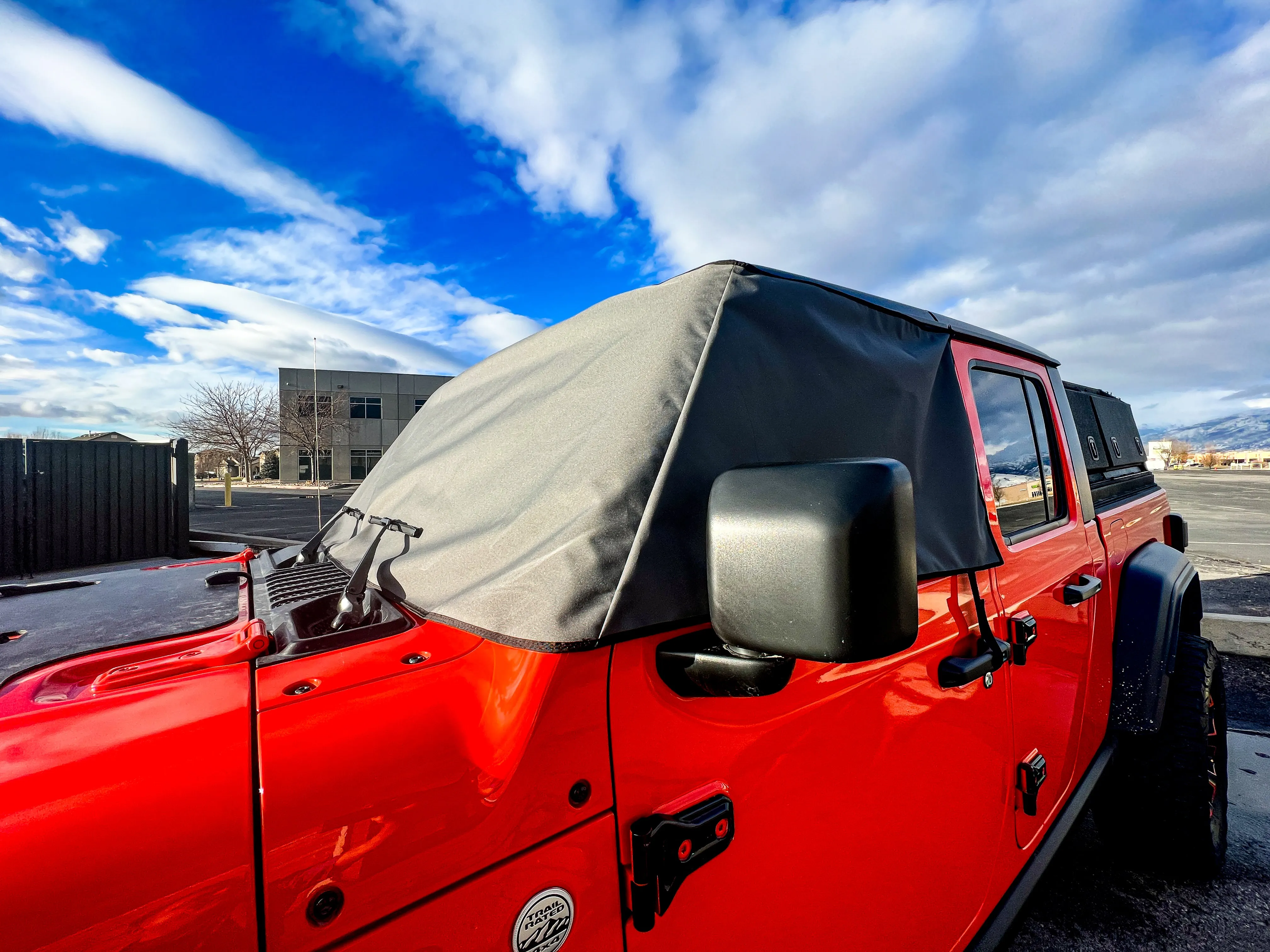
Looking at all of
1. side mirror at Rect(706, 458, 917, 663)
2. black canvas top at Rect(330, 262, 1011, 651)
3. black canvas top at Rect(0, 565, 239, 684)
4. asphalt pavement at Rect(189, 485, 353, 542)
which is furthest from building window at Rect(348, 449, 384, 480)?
side mirror at Rect(706, 458, 917, 663)

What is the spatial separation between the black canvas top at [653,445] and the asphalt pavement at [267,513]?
6998 mm

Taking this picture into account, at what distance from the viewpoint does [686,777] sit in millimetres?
1014

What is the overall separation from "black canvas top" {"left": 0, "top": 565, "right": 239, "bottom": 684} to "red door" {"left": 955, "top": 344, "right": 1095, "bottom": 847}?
6.70 ft

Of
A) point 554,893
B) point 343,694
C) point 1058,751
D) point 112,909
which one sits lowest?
point 1058,751

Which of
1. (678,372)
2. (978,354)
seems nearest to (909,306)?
(978,354)

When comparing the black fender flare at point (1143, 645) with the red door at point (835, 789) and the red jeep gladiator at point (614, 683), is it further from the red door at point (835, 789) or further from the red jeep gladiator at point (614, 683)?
the red door at point (835, 789)

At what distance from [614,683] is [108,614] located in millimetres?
1346

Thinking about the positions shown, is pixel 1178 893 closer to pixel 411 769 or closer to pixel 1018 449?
pixel 1018 449

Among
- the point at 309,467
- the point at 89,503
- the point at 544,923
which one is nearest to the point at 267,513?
the point at 89,503

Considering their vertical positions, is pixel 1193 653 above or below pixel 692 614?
below

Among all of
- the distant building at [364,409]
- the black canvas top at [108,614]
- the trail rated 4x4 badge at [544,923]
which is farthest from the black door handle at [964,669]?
the distant building at [364,409]

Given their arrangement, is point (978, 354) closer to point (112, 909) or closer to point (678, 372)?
point (678, 372)

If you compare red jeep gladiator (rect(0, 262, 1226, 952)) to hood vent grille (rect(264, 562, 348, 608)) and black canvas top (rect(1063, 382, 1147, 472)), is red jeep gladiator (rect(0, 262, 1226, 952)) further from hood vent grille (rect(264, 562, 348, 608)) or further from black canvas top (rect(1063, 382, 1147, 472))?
black canvas top (rect(1063, 382, 1147, 472))

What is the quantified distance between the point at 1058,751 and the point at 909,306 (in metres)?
1.54
